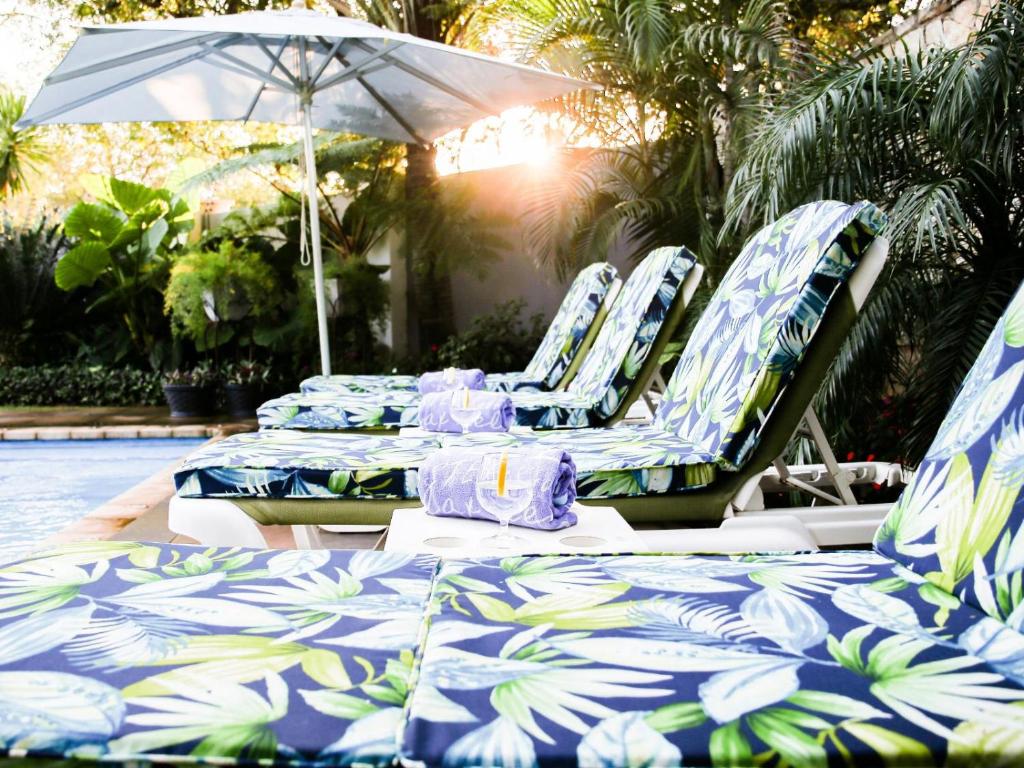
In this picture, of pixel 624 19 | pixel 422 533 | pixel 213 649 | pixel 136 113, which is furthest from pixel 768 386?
pixel 136 113

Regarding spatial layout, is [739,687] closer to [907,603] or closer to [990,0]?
[907,603]

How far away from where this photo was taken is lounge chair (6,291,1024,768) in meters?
0.84

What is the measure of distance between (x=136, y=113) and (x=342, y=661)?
7.28 meters

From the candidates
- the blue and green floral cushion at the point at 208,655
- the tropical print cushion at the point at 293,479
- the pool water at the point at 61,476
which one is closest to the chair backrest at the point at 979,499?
the blue and green floral cushion at the point at 208,655

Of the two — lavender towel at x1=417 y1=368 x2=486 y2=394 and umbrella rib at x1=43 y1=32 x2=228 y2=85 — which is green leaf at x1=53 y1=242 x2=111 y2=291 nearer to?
umbrella rib at x1=43 y1=32 x2=228 y2=85

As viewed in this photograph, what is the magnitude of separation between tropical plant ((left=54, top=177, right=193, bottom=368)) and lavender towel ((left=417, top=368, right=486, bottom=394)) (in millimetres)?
7306

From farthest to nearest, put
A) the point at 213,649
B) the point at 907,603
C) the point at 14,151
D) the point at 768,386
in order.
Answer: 1. the point at 14,151
2. the point at 768,386
3. the point at 907,603
4. the point at 213,649

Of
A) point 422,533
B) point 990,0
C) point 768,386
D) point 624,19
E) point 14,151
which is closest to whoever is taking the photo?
point 422,533

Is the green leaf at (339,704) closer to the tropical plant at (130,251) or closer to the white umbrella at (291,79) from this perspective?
the white umbrella at (291,79)

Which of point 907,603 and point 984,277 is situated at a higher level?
point 984,277

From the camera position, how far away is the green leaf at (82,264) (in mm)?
10250

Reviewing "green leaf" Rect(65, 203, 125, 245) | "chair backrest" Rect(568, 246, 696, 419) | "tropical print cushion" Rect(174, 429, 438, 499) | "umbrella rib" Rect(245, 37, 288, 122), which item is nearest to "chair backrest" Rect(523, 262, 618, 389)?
"chair backrest" Rect(568, 246, 696, 419)

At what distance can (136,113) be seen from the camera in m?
7.11

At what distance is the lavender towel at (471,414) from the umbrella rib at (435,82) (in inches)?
157
